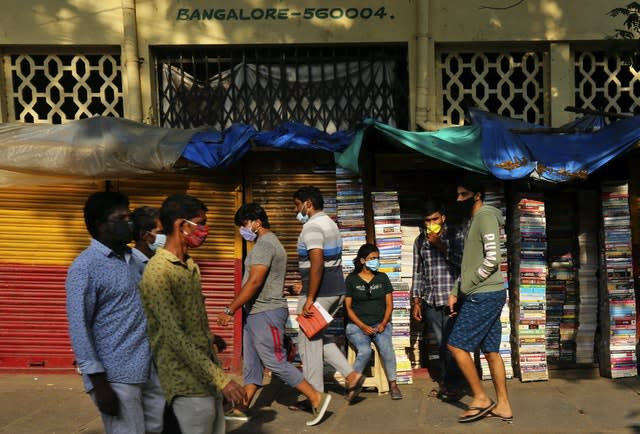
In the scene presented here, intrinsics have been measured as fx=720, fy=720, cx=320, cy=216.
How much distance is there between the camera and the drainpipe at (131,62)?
825cm

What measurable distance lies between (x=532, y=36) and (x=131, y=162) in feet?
15.8

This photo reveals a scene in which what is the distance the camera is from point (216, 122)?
8.62 meters

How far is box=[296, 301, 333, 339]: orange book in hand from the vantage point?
5.85 meters

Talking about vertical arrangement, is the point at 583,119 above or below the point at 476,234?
above

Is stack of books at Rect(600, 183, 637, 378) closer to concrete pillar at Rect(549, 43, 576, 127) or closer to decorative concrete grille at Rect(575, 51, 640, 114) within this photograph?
concrete pillar at Rect(549, 43, 576, 127)

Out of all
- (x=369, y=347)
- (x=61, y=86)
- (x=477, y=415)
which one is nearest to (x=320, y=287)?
(x=369, y=347)

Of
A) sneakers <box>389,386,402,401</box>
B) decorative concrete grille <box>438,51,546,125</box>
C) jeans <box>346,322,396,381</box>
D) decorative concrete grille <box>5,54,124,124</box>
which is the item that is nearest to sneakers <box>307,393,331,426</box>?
jeans <box>346,322,396,381</box>

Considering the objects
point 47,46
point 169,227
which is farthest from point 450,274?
point 47,46

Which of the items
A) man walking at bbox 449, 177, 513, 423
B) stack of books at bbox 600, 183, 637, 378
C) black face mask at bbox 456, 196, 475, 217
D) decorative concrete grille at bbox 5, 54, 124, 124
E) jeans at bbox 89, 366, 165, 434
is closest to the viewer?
jeans at bbox 89, 366, 165, 434

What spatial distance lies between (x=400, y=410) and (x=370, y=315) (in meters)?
0.85

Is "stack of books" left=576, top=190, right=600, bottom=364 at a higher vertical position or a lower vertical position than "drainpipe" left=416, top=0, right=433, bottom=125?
lower

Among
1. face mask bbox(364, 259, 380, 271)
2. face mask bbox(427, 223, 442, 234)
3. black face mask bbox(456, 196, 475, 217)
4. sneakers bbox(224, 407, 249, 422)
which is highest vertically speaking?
black face mask bbox(456, 196, 475, 217)

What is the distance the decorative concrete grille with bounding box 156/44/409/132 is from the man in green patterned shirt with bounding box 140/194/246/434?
5.16 metres

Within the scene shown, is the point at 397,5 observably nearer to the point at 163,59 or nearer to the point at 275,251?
the point at 163,59
